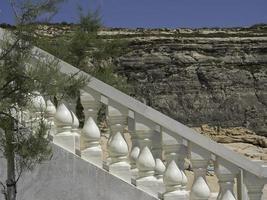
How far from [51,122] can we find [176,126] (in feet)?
3.00

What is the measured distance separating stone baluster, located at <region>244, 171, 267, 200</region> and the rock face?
27.7 m

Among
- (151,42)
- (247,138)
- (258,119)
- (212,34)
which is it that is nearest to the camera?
(247,138)

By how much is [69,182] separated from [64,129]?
410 millimetres

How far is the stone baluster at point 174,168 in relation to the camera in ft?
13.4

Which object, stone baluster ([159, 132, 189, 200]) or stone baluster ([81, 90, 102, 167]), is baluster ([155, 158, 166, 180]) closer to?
stone baluster ([159, 132, 189, 200])

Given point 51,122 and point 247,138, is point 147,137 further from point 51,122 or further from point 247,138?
point 247,138

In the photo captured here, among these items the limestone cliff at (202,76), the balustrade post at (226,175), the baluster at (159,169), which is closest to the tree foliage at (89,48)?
the baluster at (159,169)

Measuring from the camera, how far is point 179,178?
4.09m

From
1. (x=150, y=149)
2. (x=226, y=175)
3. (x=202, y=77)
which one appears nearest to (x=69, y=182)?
(x=150, y=149)

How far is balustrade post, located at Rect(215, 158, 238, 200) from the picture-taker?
4.08 m

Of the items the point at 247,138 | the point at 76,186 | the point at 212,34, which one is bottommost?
the point at 247,138

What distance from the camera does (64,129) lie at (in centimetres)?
418

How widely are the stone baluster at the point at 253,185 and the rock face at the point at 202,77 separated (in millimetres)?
27718

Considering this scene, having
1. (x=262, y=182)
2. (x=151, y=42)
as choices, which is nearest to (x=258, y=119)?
(x=151, y=42)
